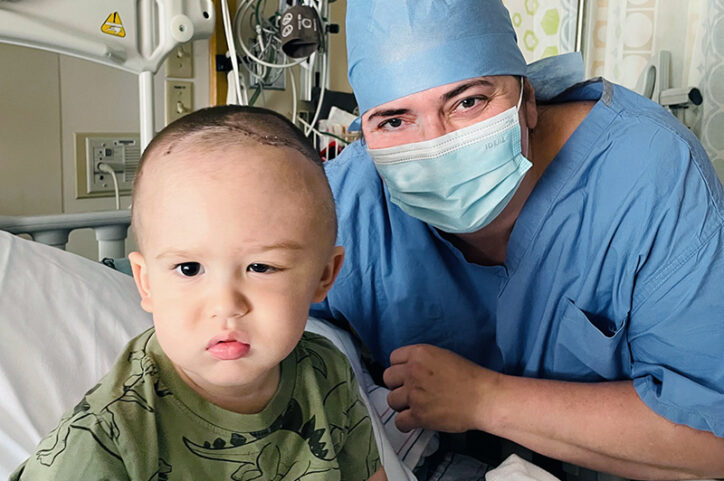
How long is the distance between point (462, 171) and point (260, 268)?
0.58 metres

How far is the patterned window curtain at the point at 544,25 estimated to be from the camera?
8.27 feet

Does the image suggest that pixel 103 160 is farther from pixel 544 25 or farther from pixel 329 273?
pixel 544 25

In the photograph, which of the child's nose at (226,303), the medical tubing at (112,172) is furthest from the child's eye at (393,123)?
the medical tubing at (112,172)

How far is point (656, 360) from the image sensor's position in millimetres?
1124

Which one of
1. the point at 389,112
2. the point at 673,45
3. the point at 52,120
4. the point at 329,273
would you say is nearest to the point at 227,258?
the point at 329,273

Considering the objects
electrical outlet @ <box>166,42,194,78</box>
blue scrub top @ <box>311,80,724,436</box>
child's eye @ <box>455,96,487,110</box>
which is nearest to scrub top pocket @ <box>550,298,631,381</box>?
blue scrub top @ <box>311,80,724,436</box>

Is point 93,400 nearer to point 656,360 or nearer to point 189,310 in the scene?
point 189,310

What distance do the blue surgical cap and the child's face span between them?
19.1 inches

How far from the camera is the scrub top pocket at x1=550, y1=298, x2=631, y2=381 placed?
116cm

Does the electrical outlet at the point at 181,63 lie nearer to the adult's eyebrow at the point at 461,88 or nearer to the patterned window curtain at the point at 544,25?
the adult's eyebrow at the point at 461,88

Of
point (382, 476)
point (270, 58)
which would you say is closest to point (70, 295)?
point (382, 476)

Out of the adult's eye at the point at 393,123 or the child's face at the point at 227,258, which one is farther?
the adult's eye at the point at 393,123

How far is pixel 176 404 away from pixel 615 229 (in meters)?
0.79

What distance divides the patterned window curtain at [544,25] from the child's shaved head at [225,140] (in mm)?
2047
